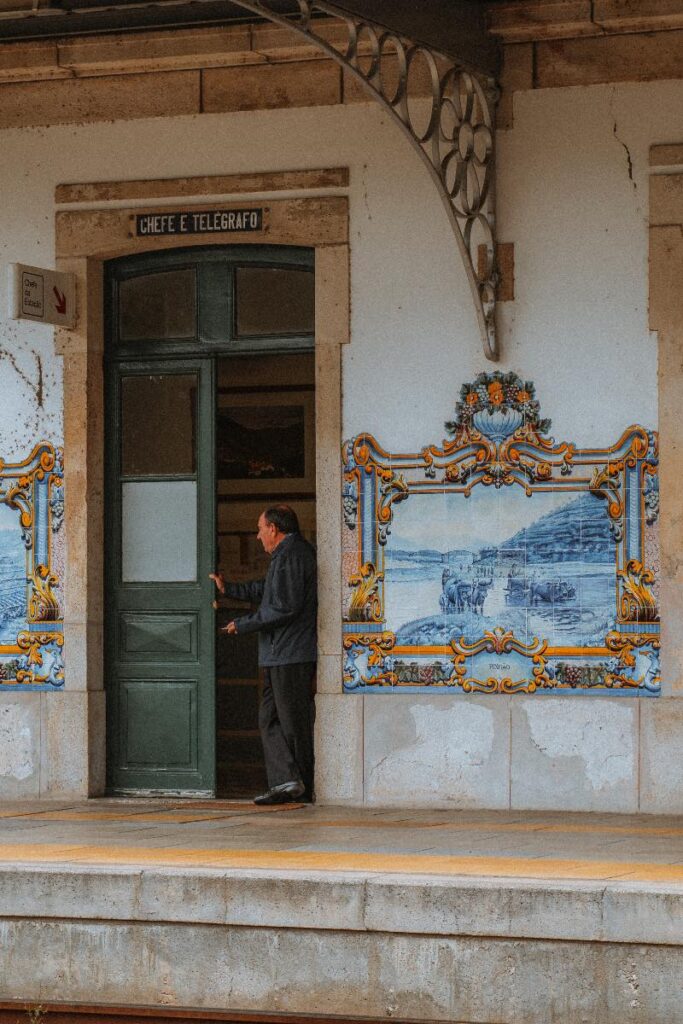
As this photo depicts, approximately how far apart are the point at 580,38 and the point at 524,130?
579 millimetres

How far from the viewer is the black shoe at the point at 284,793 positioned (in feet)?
38.2

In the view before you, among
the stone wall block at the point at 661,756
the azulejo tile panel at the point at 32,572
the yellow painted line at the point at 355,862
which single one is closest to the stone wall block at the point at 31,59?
the azulejo tile panel at the point at 32,572

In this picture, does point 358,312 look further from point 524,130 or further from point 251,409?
point 251,409

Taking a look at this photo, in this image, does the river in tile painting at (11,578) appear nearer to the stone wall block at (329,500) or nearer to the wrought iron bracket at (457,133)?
the stone wall block at (329,500)

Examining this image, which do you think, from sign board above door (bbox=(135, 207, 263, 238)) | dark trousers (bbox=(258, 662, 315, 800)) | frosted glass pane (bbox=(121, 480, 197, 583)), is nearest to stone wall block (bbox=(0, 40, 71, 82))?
sign board above door (bbox=(135, 207, 263, 238))

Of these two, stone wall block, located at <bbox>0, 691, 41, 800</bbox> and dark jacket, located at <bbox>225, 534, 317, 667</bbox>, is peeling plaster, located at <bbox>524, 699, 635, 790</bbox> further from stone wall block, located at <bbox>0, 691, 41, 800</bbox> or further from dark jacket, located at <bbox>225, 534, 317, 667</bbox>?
stone wall block, located at <bbox>0, 691, 41, 800</bbox>

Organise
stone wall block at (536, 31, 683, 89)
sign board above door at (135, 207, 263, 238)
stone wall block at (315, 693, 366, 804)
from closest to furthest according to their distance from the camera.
Result: stone wall block at (536, 31, 683, 89) → stone wall block at (315, 693, 366, 804) → sign board above door at (135, 207, 263, 238)

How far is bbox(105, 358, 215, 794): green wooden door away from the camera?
40.2 ft

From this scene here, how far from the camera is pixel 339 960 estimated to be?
27.4 ft

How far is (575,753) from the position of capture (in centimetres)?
1115

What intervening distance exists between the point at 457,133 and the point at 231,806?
13.0 ft

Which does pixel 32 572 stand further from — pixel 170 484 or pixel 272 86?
pixel 272 86

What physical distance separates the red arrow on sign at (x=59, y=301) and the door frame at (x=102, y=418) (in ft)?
0.41

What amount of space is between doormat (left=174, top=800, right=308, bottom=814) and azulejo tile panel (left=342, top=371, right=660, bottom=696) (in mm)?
786
